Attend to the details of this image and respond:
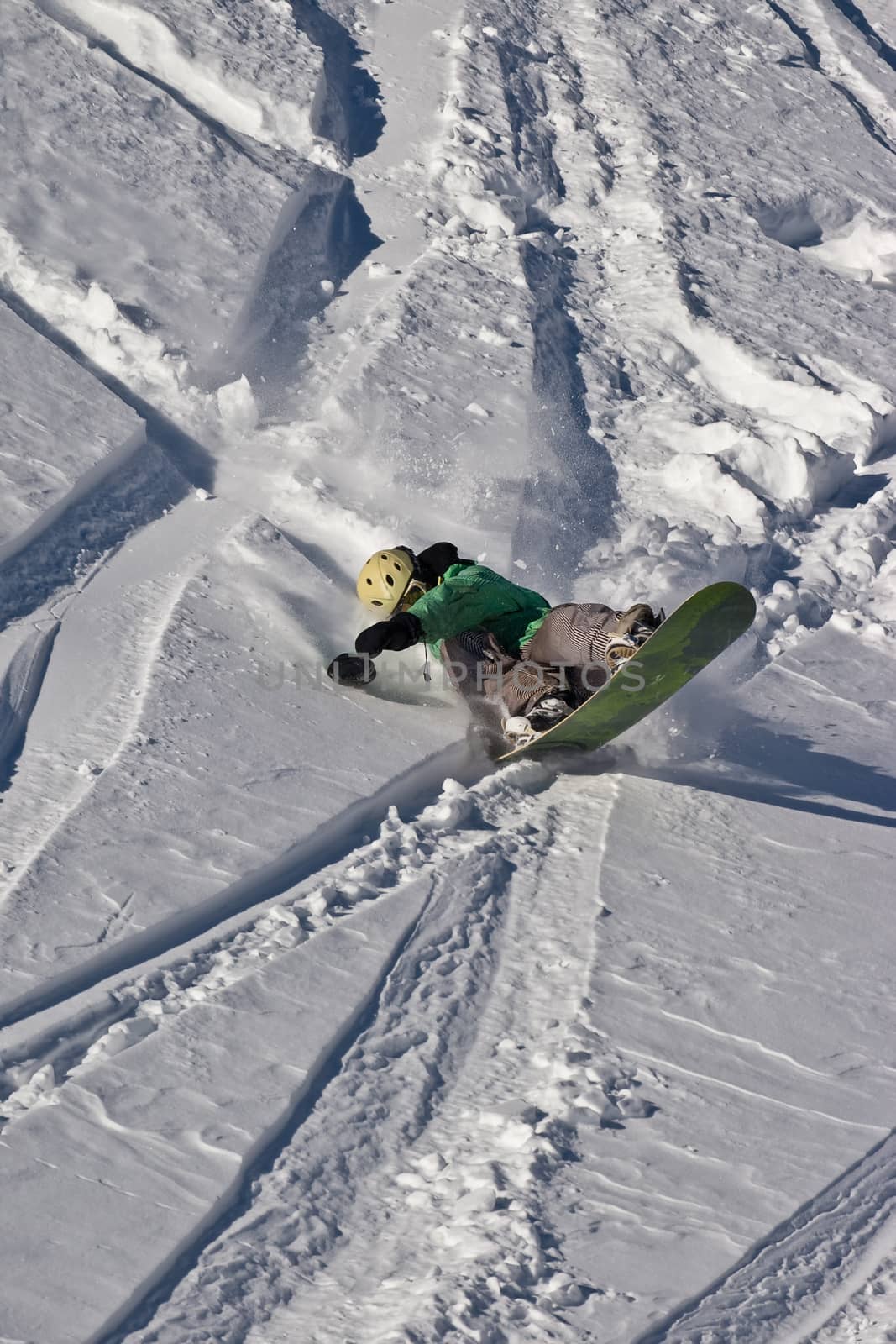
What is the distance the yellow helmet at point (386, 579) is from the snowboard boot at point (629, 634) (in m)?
0.94

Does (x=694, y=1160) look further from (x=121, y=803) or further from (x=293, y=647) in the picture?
(x=293, y=647)

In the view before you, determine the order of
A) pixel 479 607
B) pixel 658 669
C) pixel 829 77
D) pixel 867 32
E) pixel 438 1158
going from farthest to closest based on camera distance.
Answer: pixel 867 32
pixel 829 77
pixel 479 607
pixel 658 669
pixel 438 1158

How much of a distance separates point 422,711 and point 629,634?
2.92 ft

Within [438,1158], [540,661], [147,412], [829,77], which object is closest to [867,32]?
[829,77]

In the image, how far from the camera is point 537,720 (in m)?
5.18

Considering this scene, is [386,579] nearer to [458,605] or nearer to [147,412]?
[458,605]

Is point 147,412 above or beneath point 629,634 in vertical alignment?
beneath

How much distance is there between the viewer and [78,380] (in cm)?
676

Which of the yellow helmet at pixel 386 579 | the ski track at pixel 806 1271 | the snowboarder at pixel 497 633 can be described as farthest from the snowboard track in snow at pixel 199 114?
the ski track at pixel 806 1271

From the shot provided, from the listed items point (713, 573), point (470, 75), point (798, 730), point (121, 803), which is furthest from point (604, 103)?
point (121, 803)

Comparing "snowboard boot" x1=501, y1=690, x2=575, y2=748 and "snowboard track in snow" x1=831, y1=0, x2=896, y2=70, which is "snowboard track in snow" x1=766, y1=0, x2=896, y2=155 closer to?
"snowboard track in snow" x1=831, y1=0, x2=896, y2=70

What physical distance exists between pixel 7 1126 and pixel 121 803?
54.5 inches

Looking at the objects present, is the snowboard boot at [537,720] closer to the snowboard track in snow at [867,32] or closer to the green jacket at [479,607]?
the green jacket at [479,607]

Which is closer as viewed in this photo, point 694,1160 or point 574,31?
point 694,1160
